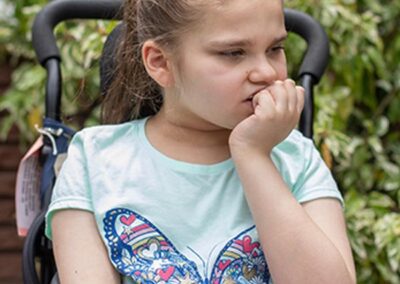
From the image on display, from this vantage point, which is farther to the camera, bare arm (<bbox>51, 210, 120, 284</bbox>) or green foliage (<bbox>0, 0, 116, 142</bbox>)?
green foliage (<bbox>0, 0, 116, 142</bbox>)

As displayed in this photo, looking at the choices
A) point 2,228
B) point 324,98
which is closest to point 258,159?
point 324,98

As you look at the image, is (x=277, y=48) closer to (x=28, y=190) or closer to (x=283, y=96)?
(x=283, y=96)

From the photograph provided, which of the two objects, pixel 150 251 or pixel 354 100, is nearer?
pixel 150 251

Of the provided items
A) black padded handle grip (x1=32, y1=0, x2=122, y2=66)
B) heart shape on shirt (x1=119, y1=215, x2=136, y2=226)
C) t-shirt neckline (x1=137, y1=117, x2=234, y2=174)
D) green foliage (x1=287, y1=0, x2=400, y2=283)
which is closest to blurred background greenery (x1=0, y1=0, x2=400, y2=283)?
green foliage (x1=287, y1=0, x2=400, y2=283)

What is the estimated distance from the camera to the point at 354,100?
11.3ft

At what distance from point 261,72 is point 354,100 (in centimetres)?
180

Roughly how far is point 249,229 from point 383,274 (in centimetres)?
136

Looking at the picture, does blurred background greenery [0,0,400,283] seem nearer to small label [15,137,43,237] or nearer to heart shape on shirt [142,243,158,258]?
small label [15,137,43,237]

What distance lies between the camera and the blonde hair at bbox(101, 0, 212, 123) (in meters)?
1.78

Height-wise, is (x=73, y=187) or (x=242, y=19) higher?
(x=242, y=19)

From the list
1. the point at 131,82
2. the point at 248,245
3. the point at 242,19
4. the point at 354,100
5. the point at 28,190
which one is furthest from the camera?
the point at 354,100

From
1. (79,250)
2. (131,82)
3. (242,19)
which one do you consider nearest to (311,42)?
(131,82)

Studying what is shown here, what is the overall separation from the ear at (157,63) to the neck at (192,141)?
8 centimetres

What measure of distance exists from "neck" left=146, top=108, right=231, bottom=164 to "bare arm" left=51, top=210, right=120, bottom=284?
A: 8.7 inches
